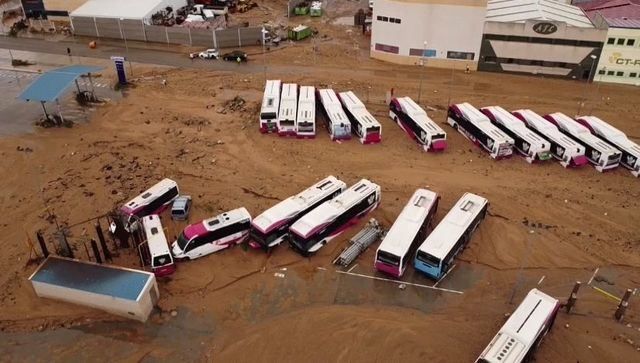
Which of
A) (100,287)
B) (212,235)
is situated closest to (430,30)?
(212,235)

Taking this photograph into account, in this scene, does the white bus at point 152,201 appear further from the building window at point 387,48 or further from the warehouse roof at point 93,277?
the building window at point 387,48

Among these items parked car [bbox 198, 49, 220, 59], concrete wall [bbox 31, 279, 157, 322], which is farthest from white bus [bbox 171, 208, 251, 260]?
parked car [bbox 198, 49, 220, 59]

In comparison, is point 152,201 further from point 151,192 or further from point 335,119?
point 335,119

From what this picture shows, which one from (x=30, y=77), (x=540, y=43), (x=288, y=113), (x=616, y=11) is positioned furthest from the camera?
(x=616, y=11)

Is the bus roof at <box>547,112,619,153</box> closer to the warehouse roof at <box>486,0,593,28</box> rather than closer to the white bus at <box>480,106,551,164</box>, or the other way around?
the white bus at <box>480,106,551,164</box>

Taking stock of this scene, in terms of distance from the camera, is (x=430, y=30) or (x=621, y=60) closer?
(x=621, y=60)
